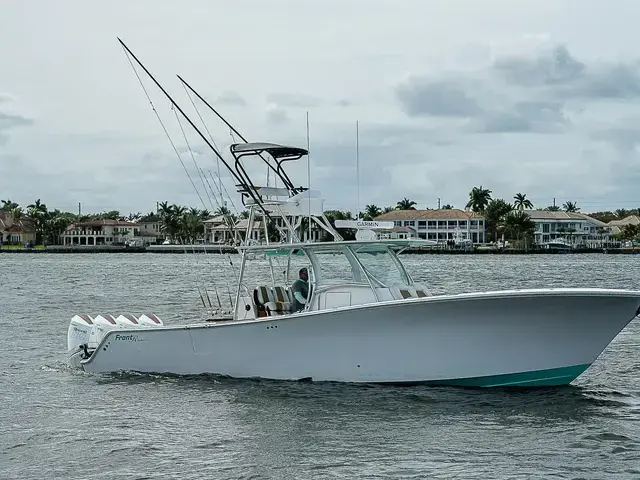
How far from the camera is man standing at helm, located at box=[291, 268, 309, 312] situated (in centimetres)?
1656

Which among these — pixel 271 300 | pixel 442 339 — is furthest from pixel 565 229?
pixel 442 339

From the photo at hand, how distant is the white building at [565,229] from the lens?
171 metres

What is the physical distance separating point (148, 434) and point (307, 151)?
6065mm

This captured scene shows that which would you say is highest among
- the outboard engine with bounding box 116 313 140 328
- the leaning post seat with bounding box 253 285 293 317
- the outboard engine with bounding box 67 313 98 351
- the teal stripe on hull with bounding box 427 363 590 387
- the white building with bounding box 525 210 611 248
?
the white building with bounding box 525 210 611 248

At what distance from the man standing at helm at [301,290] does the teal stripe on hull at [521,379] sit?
9.36 ft

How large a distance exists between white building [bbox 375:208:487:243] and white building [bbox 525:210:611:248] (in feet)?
38.8

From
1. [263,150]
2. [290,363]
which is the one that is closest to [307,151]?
[263,150]

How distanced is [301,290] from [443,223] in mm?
143847

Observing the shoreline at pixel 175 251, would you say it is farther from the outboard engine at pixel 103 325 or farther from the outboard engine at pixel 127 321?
the outboard engine at pixel 103 325

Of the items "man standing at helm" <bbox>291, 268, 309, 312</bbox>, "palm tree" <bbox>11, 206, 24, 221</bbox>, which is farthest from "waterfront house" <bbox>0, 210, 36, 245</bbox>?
"man standing at helm" <bbox>291, 268, 309, 312</bbox>

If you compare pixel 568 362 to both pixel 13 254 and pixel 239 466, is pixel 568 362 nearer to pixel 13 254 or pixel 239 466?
pixel 239 466

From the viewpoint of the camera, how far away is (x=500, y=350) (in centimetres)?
1493

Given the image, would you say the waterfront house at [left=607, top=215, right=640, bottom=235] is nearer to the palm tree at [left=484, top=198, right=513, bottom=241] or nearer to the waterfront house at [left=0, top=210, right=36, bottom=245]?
the palm tree at [left=484, top=198, right=513, bottom=241]

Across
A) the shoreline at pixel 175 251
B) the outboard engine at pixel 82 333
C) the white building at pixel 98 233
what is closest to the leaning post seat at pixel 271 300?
the outboard engine at pixel 82 333
